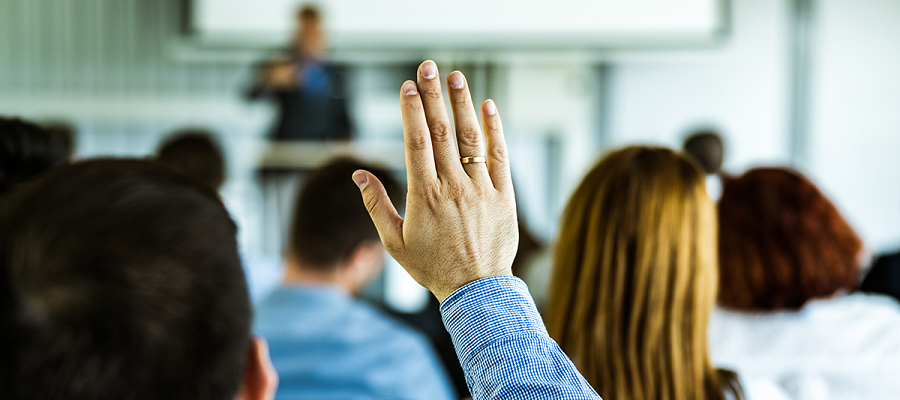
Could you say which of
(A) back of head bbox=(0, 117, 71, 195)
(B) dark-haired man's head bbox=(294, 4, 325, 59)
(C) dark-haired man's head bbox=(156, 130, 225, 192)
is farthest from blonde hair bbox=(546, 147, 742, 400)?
(B) dark-haired man's head bbox=(294, 4, 325, 59)

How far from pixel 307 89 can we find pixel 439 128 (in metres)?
3.57

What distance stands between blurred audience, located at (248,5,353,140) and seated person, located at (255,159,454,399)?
2.48 meters

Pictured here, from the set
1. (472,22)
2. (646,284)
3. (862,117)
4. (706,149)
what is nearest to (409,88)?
(646,284)

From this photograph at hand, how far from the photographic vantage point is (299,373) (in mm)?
1175

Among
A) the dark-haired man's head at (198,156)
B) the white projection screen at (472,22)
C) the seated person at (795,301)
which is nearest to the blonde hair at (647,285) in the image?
the seated person at (795,301)

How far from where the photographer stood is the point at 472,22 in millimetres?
4977

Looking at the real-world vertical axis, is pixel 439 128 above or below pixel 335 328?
above

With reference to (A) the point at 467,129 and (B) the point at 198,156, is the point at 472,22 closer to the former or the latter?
(B) the point at 198,156

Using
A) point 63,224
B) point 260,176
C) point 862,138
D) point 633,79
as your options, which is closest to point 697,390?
point 63,224

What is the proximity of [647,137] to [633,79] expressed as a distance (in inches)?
19.5

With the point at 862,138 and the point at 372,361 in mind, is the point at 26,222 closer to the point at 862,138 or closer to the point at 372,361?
the point at 372,361

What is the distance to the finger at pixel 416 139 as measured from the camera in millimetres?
599

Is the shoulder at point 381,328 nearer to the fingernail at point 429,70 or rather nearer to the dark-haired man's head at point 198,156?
the fingernail at point 429,70

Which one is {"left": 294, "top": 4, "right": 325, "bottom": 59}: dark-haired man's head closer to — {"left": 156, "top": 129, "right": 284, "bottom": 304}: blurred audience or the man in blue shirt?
{"left": 156, "top": 129, "right": 284, "bottom": 304}: blurred audience
